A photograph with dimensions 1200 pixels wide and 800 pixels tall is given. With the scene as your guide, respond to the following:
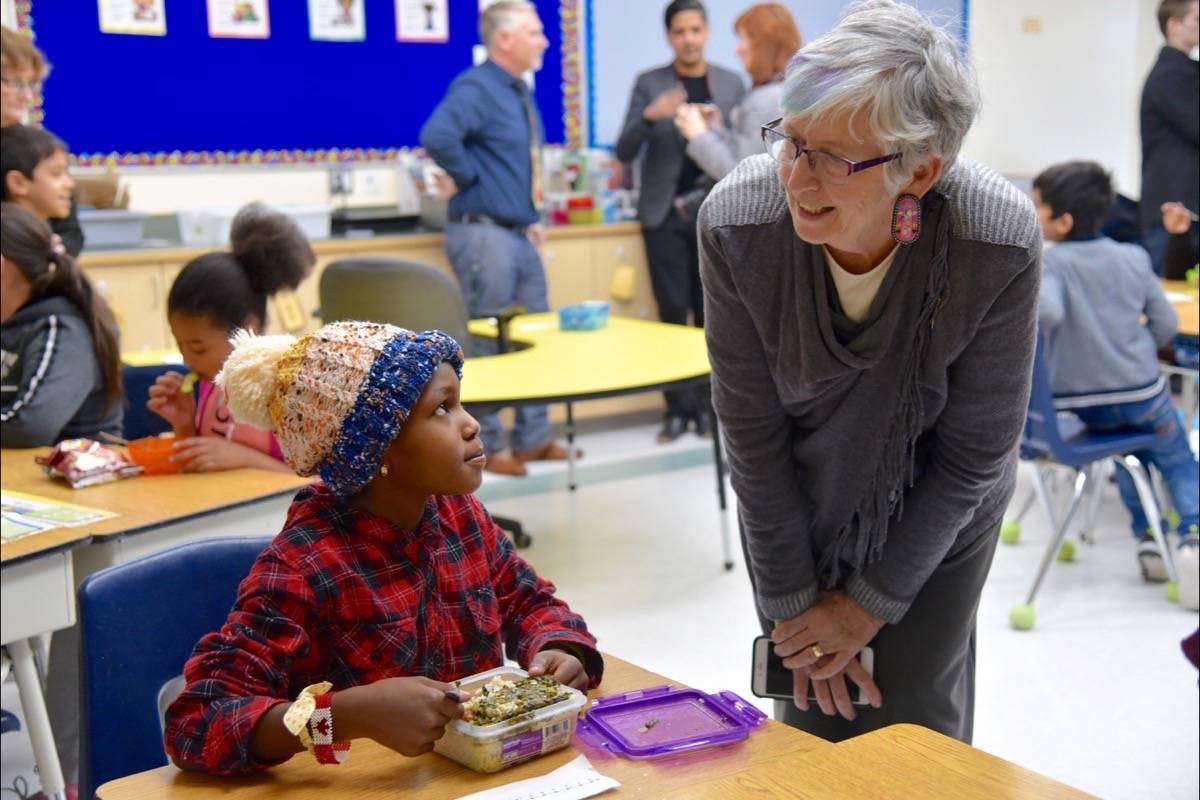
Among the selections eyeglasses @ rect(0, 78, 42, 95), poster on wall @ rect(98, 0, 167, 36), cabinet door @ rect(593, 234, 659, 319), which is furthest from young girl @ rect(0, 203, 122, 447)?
Answer: cabinet door @ rect(593, 234, 659, 319)

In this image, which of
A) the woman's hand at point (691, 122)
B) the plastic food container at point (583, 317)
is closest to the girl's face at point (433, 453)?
the plastic food container at point (583, 317)

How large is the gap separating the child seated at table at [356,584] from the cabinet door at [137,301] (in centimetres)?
374

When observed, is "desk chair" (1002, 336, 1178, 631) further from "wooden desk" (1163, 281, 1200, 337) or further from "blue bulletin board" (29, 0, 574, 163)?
"blue bulletin board" (29, 0, 574, 163)

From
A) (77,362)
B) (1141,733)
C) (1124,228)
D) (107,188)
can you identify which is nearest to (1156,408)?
(1141,733)

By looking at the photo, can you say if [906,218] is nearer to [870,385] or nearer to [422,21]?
[870,385]

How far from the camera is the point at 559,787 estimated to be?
121 centimetres

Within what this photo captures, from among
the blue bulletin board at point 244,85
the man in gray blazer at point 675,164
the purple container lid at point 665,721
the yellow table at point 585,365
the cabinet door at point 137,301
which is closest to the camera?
the purple container lid at point 665,721

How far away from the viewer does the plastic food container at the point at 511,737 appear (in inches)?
A: 48.6

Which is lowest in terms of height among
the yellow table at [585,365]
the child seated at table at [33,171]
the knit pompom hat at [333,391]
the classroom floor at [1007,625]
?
the classroom floor at [1007,625]

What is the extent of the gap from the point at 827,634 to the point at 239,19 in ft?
15.2

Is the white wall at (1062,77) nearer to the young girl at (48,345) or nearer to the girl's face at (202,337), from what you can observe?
the young girl at (48,345)

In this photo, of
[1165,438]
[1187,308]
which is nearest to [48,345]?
[1165,438]

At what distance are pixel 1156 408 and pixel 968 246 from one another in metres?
2.40

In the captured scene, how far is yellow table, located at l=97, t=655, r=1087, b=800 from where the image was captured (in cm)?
118
